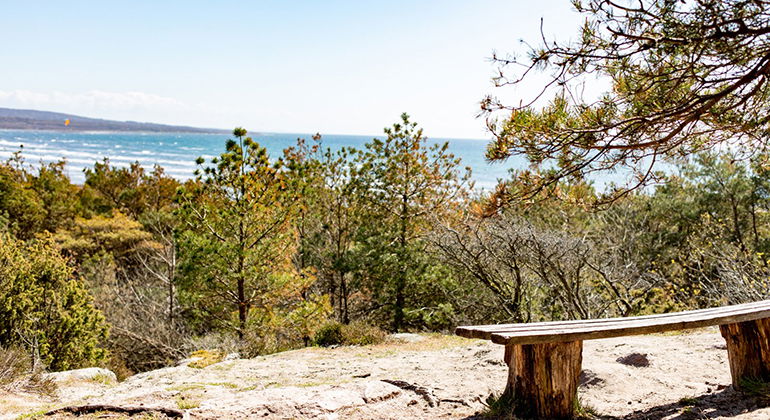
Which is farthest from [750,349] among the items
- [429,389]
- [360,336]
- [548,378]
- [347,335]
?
[347,335]

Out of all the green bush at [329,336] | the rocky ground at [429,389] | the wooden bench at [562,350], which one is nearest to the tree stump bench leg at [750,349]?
the wooden bench at [562,350]

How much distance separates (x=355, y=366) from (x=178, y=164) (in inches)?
2840

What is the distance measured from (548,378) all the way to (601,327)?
507 mm

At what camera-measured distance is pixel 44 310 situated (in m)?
9.57

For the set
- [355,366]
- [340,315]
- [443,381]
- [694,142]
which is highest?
[694,142]

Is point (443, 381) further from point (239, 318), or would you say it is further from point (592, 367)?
point (239, 318)

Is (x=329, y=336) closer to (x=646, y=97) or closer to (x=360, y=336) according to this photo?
(x=360, y=336)

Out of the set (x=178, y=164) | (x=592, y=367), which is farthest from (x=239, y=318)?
(x=178, y=164)

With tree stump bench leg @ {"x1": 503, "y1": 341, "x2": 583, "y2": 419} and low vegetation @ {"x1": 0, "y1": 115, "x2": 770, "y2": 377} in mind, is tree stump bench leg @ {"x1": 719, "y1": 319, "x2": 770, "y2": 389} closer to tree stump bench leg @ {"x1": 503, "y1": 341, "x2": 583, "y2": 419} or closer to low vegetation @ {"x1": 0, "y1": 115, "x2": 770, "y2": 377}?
tree stump bench leg @ {"x1": 503, "y1": 341, "x2": 583, "y2": 419}

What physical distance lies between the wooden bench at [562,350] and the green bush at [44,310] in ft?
29.1

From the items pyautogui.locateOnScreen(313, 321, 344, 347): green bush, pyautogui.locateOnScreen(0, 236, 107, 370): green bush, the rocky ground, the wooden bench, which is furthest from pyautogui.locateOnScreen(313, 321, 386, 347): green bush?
the wooden bench

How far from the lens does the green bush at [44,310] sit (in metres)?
9.11

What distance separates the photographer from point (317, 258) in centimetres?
1532

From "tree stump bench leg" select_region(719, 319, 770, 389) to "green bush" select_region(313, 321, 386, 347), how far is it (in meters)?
5.71
